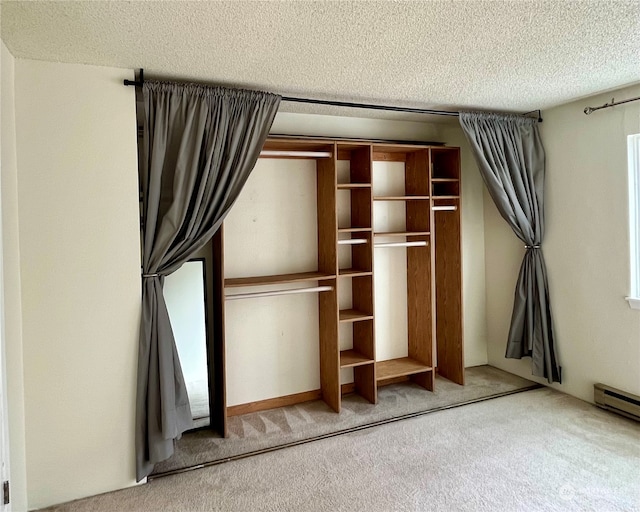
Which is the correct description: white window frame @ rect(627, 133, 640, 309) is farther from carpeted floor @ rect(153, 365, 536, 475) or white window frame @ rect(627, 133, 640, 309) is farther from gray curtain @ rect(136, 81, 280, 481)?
gray curtain @ rect(136, 81, 280, 481)

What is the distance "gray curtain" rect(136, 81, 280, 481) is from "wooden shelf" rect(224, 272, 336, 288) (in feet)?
1.89

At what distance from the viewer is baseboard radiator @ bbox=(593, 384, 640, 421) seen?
10.3 feet

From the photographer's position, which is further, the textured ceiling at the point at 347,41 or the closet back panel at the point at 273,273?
the closet back panel at the point at 273,273

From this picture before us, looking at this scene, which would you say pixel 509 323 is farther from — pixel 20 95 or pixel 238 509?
pixel 20 95

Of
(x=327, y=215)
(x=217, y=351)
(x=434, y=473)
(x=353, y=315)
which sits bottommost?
(x=434, y=473)

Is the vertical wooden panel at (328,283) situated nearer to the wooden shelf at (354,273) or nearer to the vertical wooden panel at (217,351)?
the wooden shelf at (354,273)

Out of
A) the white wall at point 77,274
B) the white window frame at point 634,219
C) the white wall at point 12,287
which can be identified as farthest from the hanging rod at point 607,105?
the white wall at point 12,287

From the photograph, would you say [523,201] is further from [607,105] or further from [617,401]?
[617,401]

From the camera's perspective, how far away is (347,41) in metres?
2.22

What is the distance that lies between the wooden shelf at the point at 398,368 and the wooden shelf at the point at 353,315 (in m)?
0.54

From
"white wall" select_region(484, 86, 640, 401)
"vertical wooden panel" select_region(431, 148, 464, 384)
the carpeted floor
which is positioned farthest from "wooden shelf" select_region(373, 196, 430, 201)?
the carpeted floor

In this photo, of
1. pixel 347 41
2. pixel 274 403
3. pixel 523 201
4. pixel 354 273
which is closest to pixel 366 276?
pixel 354 273

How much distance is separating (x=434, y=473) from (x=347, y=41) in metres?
2.50

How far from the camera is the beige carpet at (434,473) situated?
2.34 m
